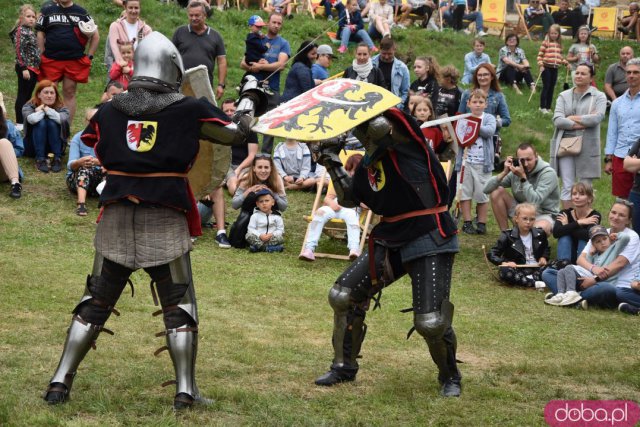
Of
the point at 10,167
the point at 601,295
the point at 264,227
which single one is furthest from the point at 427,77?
the point at 10,167

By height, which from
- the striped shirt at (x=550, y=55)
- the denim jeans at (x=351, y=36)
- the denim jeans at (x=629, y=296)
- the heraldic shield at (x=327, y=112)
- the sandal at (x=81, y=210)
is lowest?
the denim jeans at (x=629, y=296)

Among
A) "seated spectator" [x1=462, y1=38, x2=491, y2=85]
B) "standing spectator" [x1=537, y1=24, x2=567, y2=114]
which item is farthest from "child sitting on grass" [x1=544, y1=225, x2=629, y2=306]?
"standing spectator" [x1=537, y1=24, x2=567, y2=114]

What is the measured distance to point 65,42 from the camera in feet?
43.2

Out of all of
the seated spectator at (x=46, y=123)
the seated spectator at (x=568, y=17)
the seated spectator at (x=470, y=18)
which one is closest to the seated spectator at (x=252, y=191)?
the seated spectator at (x=46, y=123)

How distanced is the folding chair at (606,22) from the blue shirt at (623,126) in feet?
43.4

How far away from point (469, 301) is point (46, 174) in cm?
570

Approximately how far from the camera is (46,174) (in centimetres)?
1275

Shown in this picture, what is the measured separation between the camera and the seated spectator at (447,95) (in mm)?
13273

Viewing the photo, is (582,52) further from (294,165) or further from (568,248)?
(568,248)

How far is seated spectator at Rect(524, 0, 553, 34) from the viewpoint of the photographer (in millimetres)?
23719

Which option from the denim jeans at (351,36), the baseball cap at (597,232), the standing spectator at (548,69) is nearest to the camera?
the baseball cap at (597,232)

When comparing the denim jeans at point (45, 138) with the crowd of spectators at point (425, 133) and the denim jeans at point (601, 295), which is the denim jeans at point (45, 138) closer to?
the crowd of spectators at point (425, 133)

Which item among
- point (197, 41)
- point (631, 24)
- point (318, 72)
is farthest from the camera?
point (631, 24)

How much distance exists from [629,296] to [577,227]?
1.20 metres
